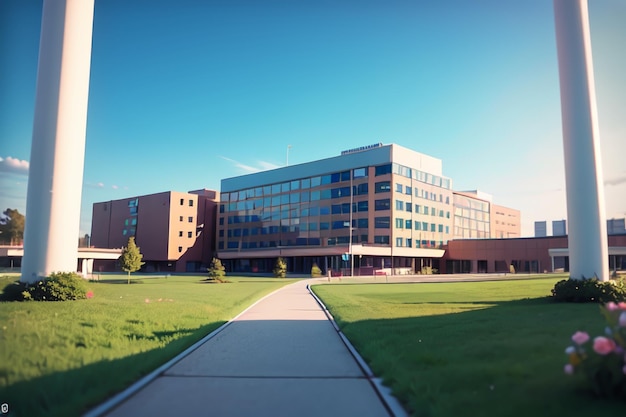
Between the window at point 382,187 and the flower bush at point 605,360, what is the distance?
71244 mm

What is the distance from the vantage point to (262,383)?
281 inches

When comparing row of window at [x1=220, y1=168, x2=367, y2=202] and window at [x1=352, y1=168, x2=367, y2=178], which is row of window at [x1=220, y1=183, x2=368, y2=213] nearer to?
row of window at [x1=220, y1=168, x2=367, y2=202]

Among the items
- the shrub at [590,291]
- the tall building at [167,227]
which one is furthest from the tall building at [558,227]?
the shrub at [590,291]

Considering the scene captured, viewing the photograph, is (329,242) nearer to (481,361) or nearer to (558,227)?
(558,227)

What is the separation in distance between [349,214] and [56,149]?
62.7 m

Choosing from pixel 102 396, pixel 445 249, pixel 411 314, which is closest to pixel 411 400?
pixel 102 396

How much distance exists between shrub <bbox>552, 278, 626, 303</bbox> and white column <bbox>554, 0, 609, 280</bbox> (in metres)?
0.70

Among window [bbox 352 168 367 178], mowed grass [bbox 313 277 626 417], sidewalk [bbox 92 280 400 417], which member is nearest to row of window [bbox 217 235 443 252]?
window [bbox 352 168 367 178]

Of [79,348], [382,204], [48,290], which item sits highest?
[382,204]

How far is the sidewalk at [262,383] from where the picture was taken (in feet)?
19.2

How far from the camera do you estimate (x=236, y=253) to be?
9162 centimetres

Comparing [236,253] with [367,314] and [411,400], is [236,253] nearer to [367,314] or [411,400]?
[367,314]

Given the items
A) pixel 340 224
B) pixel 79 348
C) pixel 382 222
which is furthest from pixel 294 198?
pixel 79 348

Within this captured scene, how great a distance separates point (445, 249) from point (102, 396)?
85826mm
